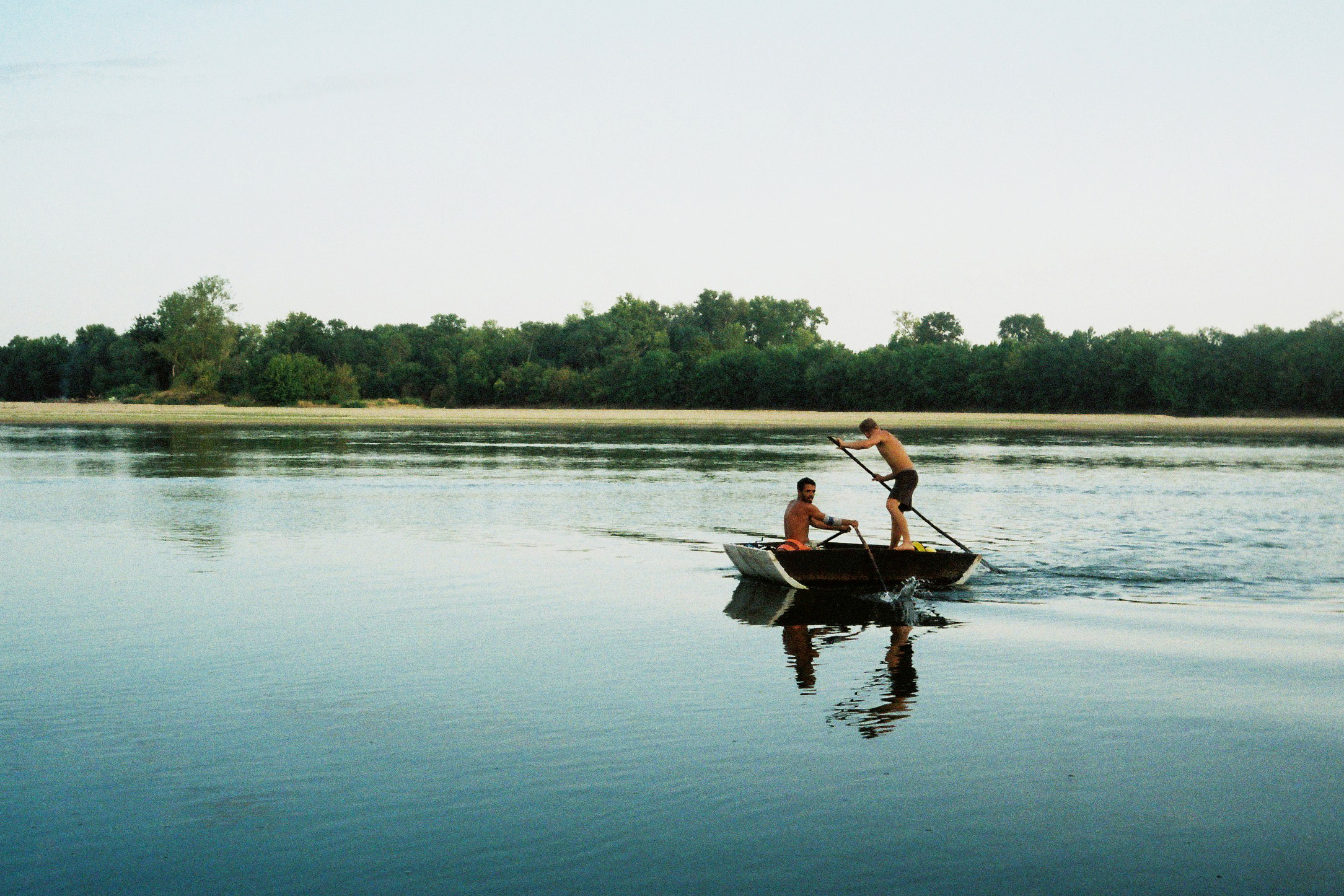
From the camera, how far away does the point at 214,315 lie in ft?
461

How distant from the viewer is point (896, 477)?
1895 centimetres

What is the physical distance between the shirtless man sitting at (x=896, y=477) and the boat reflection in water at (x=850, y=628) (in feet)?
4.41

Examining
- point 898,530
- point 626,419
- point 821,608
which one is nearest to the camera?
point 821,608

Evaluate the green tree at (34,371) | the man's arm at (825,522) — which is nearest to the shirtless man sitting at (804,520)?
the man's arm at (825,522)

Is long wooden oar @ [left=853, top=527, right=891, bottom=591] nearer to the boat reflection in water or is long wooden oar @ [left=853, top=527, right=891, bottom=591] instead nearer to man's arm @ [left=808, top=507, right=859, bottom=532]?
the boat reflection in water

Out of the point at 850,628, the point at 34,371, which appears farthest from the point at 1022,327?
the point at 850,628

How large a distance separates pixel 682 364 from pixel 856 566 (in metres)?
121

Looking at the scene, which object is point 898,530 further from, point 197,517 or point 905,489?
point 197,517

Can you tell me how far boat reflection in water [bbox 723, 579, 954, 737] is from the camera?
34.0 ft

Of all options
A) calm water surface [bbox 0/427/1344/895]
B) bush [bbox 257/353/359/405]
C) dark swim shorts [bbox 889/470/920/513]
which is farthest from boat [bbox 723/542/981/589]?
bush [bbox 257/353/359/405]

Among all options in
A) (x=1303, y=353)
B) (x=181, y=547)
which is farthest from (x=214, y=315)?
(x=181, y=547)

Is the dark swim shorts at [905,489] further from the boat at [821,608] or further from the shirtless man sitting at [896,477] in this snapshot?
the boat at [821,608]

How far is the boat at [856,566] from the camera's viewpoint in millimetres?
16594

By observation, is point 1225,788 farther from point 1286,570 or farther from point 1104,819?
point 1286,570
